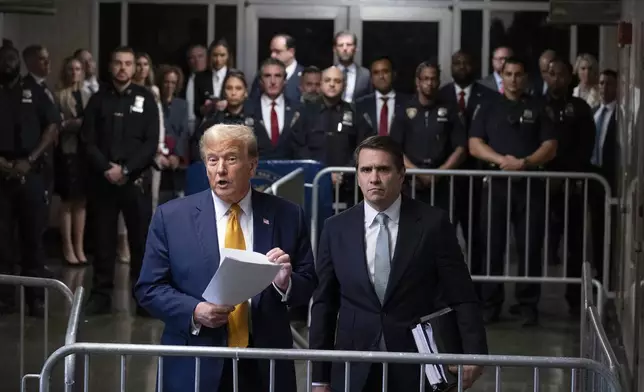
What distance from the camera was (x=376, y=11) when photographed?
14.4 m

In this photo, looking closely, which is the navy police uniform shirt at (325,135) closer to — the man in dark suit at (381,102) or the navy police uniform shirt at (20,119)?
the man in dark suit at (381,102)

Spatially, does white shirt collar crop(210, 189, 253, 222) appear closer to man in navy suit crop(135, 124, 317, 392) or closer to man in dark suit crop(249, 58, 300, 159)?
man in navy suit crop(135, 124, 317, 392)

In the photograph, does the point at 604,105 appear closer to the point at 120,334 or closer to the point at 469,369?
the point at 120,334

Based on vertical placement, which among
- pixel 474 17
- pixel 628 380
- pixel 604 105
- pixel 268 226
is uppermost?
pixel 474 17

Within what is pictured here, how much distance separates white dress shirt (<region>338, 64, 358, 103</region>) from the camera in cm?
1202

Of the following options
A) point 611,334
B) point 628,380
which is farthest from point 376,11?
point 628,380

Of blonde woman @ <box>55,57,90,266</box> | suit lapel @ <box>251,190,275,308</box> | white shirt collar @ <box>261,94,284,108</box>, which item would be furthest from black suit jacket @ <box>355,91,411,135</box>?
suit lapel @ <box>251,190,275,308</box>

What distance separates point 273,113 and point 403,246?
5762 millimetres

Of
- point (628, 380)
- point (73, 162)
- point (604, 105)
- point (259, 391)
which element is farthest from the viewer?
point (73, 162)

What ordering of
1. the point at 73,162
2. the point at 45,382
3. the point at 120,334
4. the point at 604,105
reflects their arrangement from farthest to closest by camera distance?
the point at 73,162 < the point at 604,105 < the point at 120,334 < the point at 45,382

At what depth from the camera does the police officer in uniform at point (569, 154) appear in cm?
1052

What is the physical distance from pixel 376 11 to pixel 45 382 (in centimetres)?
1052

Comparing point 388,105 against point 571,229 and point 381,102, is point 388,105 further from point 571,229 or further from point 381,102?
point 571,229

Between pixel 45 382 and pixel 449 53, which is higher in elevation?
pixel 449 53
